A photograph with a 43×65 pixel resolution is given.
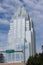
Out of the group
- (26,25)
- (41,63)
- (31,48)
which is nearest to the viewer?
(41,63)

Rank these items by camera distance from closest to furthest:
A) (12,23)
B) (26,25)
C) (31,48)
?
(31,48)
(12,23)
(26,25)

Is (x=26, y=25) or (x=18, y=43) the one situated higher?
(x=26, y=25)

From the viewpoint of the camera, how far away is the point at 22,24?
12231 cm

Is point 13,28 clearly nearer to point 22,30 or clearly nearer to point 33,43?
point 22,30

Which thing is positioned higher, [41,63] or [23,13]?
[23,13]

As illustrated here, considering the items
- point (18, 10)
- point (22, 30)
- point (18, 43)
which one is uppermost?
point (18, 10)

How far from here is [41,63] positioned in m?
34.0

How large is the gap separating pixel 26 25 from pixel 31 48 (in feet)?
93.2

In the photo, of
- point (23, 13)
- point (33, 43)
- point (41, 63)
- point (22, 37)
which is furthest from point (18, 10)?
point (41, 63)

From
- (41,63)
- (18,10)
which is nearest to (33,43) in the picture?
(18,10)

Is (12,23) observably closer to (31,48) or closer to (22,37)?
(22,37)

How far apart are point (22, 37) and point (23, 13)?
11319 millimetres

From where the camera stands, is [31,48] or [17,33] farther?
[17,33]

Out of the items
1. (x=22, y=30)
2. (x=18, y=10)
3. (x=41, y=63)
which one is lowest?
(x=41, y=63)
